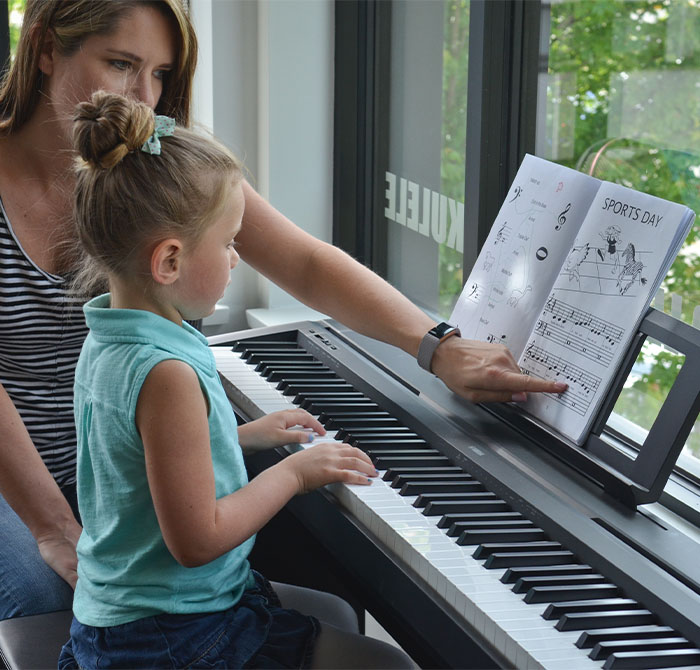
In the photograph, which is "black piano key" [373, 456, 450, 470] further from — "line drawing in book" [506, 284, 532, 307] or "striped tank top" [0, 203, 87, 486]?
"striped tank top" [0, 203, 87, 486]

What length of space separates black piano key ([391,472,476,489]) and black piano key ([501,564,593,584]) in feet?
0.77

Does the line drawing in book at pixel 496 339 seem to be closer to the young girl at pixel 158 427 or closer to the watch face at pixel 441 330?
the watch face at pixel 441 330

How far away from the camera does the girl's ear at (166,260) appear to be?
1157 millimetres

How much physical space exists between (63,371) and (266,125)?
3.90 ft

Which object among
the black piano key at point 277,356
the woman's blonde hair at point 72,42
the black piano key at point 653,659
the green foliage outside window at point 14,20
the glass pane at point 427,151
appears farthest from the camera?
the green foliage outside window at point 14,20

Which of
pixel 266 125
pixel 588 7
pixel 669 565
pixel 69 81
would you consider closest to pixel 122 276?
pixel 69 81

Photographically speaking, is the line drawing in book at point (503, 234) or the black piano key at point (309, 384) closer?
the line drawing in book at point (503, 234)

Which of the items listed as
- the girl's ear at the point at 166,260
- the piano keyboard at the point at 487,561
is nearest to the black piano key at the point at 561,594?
the piano keyboard at the point at 487,561

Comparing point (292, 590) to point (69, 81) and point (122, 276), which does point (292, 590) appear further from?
point (69, 81)

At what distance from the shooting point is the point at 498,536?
3.87 feet

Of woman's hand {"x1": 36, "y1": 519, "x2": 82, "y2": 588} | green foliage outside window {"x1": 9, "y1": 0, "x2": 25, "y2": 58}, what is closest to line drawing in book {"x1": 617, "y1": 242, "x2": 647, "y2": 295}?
woman's hand {"x1": 36, "y1": 519, "x2": 82, "y2": 588}

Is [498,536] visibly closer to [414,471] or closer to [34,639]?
[414,471]

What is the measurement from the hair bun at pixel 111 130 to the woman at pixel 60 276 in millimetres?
354

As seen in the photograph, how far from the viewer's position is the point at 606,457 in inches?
50.7
